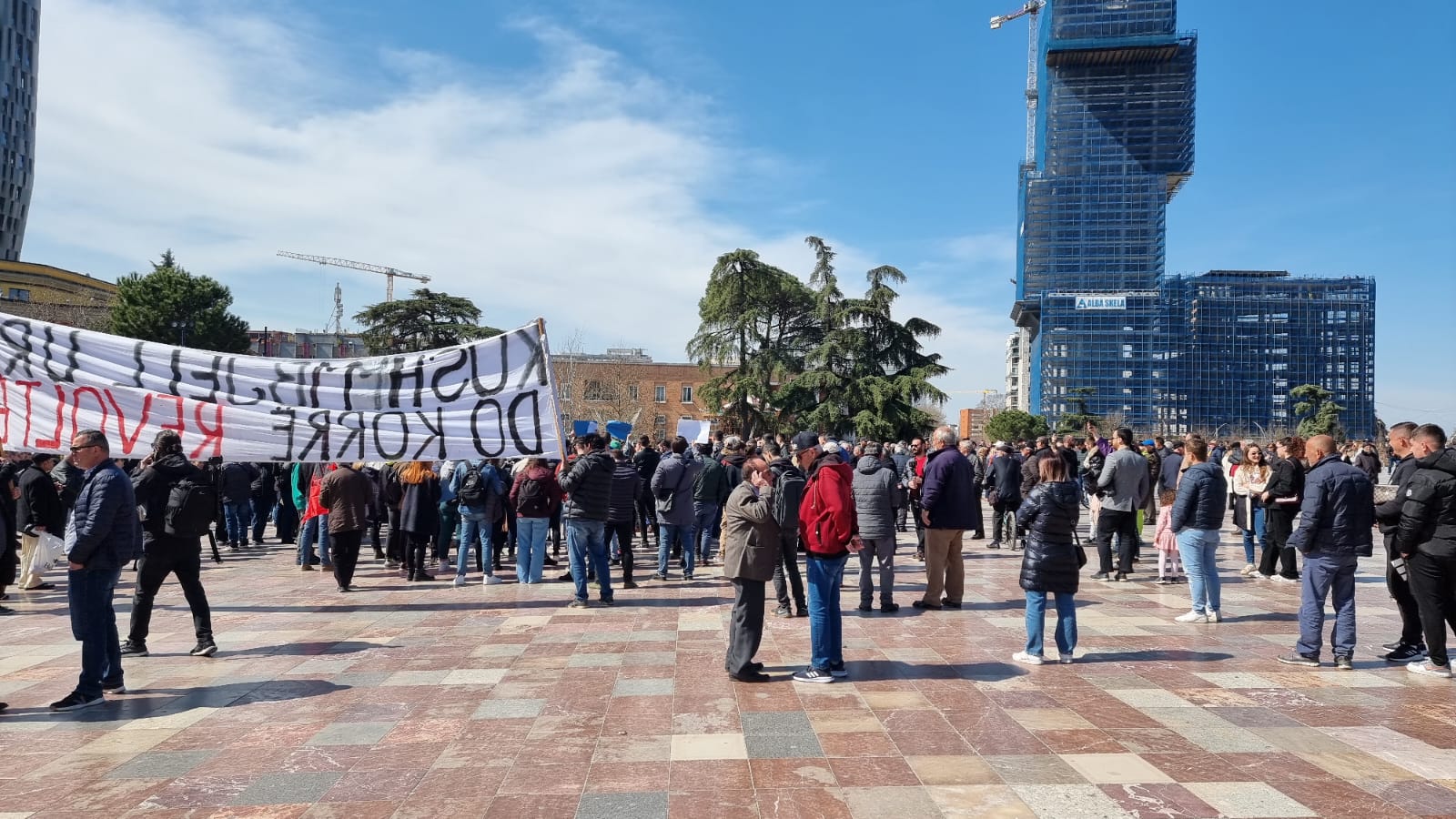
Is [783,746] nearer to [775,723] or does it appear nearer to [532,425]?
[775,723]

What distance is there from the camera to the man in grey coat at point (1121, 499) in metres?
11.4

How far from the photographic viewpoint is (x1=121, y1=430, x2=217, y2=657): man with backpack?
7383 millimetres

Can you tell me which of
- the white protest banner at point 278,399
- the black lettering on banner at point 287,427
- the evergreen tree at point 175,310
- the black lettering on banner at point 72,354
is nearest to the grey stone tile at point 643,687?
the white protest banner at point 278,399

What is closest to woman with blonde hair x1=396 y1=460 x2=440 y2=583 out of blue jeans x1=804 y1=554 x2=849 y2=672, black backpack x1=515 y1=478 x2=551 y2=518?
black backpack x1=515 y1=478 x2=551 y2=518

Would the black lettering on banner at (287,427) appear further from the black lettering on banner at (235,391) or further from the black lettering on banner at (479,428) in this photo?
the black lettering on banner at (479,428)

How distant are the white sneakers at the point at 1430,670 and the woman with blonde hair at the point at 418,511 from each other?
10591 mm

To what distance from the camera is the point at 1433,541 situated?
6.82 metres

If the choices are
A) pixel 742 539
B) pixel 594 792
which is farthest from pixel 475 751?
pixel 742 539

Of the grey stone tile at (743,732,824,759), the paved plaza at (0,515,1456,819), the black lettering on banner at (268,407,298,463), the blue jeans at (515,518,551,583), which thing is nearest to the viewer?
the paved plaza at (0,515,1456,819)

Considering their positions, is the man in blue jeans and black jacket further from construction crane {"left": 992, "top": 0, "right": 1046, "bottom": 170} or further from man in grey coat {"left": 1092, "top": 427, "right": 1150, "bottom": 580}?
construction crane {"left": 992, "top": 0, "right": 1046, "bottom": 170}

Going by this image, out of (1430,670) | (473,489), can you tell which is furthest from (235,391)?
(1430,670)

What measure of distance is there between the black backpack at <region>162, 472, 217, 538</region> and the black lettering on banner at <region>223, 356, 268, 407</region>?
2049mm

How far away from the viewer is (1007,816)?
4391 millimetres

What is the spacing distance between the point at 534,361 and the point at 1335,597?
304 inches
